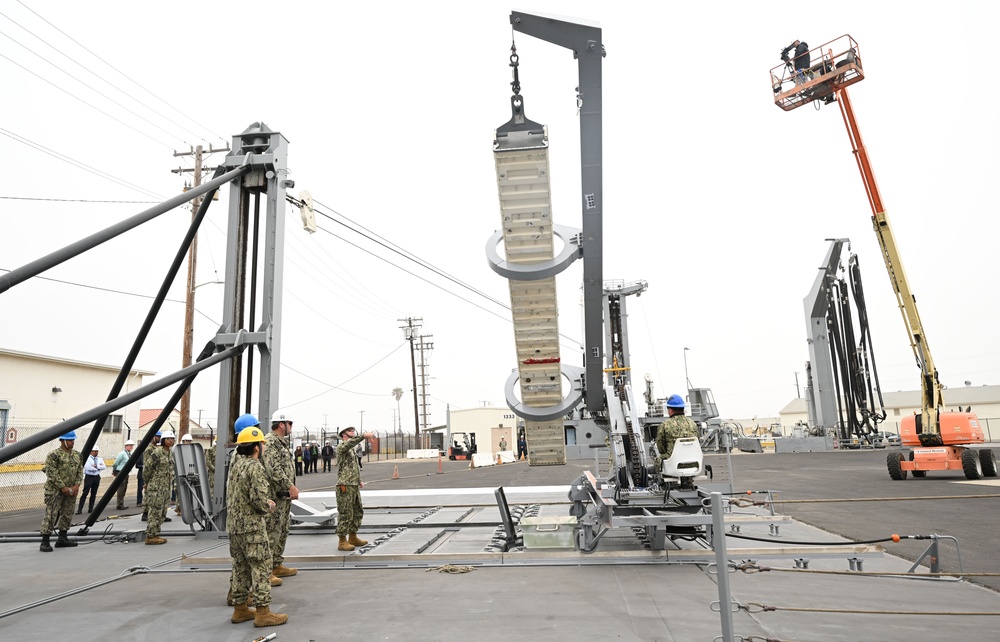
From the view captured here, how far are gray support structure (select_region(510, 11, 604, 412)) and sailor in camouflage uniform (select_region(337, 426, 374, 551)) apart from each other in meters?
3.76

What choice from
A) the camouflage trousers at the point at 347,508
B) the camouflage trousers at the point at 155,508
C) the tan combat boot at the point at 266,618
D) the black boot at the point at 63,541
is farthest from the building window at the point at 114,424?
the tan combat boot at the point at 266,618

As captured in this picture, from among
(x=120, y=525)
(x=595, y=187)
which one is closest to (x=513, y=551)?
(x=595, y=187)

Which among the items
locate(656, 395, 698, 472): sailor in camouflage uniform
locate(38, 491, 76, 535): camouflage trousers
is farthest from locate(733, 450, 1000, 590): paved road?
locate(38, 491, 76, 535): camouflage trousers

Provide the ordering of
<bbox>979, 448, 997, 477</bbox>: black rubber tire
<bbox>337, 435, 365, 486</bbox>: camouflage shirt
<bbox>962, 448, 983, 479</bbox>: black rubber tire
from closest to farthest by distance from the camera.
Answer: <bbox>337, 435, 365, 486</bbox>: camouflage shirt
<bbox>962, 448, 983, 479</bbox>: black rubber tire
<bbox>979, 448, 997, 477</bbox>: black rubber tire

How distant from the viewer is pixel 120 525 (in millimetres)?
10977

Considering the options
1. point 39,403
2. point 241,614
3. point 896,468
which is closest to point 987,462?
point 896,468

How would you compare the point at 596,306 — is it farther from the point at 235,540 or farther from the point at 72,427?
the point at 72,427

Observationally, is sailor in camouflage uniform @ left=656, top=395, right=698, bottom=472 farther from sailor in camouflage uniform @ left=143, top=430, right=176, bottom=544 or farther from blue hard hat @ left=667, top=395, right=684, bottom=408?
sailor in camouflage uniform @ left=143, top=430, right=176, bottom=544

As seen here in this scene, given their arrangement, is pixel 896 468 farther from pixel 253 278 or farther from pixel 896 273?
pixel 253 278

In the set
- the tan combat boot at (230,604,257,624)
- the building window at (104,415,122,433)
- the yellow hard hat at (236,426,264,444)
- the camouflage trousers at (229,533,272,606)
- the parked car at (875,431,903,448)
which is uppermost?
the building window at (104,415,122,433)

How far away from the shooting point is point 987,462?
15.8 metres

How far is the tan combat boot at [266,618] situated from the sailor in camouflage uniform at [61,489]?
18.7ft

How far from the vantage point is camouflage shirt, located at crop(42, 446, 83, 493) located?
344 inches

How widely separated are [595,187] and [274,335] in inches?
213
